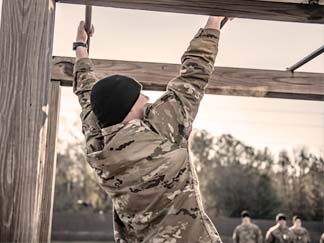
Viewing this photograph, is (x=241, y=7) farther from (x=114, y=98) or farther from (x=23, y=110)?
Answer: (x=23, y=110)

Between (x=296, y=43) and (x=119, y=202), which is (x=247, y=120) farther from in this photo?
(x=119, y=202)

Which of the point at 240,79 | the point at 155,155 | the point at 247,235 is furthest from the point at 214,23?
the point at 247,235

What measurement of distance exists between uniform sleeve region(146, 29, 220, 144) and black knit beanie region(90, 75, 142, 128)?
0.08 m

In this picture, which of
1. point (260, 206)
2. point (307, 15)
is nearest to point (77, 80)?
point (307, 15)

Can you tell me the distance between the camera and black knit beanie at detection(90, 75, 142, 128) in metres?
1.84

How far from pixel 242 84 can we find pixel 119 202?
275 centimetres

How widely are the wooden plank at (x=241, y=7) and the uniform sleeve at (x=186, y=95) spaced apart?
0.12 meters

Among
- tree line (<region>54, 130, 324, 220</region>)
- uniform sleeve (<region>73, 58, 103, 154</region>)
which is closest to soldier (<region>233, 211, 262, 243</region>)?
uniform sleeve (<region>73, 58, 103, 154</region>)

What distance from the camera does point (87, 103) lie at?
2.25m

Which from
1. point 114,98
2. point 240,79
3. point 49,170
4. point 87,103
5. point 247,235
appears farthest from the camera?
point 247,235

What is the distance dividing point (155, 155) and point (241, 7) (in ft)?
2.15

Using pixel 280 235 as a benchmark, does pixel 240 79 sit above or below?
above

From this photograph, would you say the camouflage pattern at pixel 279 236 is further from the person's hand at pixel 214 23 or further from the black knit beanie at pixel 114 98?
the black knit beanie at pixel 114 98

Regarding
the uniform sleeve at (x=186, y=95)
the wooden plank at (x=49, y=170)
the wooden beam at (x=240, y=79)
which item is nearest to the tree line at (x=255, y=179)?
the wooden beam at (x=240, y=79)
